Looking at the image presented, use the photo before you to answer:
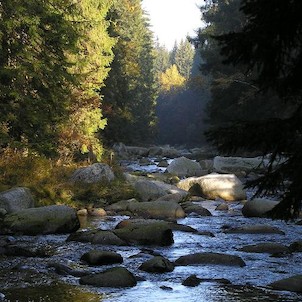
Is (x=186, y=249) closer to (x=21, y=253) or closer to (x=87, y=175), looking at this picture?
(x=21, y=253)

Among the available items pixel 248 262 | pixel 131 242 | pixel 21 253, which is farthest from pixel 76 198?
pixel 248 262

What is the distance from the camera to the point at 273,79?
134 inches

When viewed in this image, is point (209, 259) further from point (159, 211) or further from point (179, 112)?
point (179, 112)

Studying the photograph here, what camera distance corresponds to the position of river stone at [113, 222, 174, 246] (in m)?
10.8

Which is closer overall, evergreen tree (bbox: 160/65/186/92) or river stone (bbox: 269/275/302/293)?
river stone (bbox: 269/275/302/293)

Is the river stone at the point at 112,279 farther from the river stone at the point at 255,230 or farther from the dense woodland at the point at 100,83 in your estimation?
the river stone at the point at 255,230

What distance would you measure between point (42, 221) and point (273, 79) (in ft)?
31.1

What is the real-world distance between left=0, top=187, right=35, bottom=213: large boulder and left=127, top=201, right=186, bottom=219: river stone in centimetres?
326

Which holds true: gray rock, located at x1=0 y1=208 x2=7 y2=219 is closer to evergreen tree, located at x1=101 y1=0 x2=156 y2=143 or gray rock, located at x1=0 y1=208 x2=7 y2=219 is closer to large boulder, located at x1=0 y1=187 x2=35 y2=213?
large boulder, located at x1=0 y1=187 x2=35 y2=213

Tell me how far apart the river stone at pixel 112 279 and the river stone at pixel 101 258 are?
1.13 meters

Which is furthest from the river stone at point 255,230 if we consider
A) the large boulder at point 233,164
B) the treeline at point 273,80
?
the large boulder at point 233,164

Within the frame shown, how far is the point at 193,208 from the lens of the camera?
52.3 ft

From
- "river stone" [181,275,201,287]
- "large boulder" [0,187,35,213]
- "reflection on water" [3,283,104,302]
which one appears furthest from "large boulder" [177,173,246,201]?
"reflection on water" [3,283,104,302]

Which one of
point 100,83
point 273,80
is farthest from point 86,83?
point 273,80
